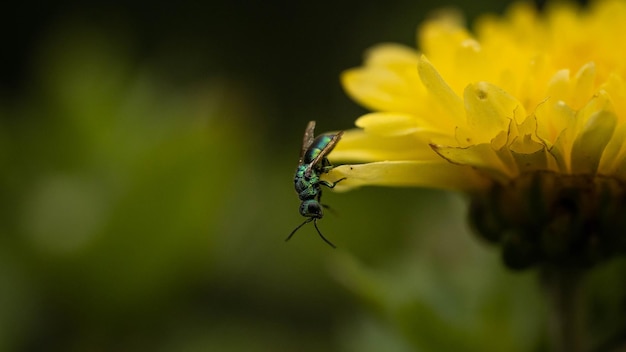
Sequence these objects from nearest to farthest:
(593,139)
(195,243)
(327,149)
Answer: (593,139) → (327,149) → (195,243)

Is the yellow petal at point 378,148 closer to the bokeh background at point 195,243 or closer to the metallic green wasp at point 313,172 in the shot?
the metallic green wasp at point 313,172

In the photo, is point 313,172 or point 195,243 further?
point 195,243

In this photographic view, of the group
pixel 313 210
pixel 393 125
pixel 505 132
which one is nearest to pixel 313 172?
pixel 313 210

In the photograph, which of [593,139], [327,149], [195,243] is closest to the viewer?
[593,139]

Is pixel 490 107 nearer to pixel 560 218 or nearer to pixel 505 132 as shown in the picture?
pixel 505 132

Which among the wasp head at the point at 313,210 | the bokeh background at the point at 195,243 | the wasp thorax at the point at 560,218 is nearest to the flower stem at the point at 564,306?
the wasp thorax at the point at 560,218

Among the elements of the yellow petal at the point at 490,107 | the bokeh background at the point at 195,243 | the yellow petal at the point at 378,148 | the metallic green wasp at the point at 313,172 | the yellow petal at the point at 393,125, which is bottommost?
the bokeh background at the point at 195,243

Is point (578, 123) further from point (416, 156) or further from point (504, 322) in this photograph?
point (504, 322)

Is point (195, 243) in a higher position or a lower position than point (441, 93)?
lower
